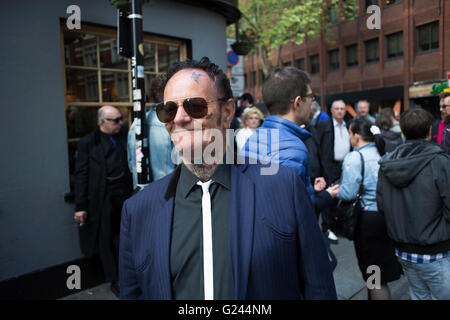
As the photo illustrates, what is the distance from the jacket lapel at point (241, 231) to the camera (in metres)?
1.27

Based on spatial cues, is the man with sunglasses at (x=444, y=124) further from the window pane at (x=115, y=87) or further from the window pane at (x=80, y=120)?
the window pane at (x=80, y=120)

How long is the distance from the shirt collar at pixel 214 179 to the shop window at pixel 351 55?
24.6 metres

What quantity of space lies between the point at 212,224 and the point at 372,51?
2360cm

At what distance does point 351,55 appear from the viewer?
24.2m

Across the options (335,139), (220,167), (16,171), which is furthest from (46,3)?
(335,139)

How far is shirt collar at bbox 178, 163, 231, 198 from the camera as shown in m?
1.44

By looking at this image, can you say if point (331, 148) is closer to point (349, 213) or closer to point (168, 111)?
point (349, 213)

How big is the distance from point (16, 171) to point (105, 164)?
960 millimetres

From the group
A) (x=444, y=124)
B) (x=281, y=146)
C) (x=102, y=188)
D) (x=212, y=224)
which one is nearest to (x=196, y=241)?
(x=212, y=224)

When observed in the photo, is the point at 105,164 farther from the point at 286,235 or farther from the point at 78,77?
the point at 286,235

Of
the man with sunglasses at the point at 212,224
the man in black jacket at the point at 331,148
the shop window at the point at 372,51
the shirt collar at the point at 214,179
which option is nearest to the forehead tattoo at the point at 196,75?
the man with sunglasses at the point at 212,224

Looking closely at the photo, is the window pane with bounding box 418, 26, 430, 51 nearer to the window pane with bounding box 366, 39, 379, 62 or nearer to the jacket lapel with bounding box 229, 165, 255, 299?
the jacket lapel with bounding box 229, 165, 255, 299

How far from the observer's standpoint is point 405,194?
9.09ft

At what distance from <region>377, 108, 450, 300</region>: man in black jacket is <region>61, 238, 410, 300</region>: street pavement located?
3.82 feet
